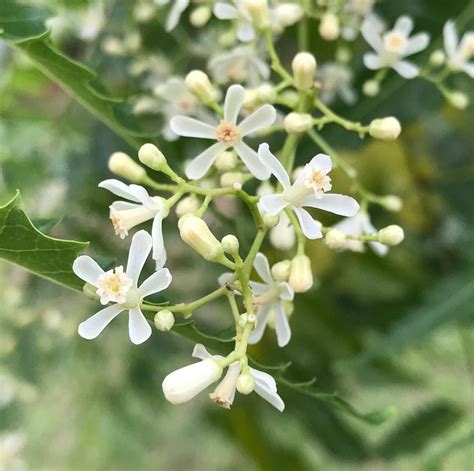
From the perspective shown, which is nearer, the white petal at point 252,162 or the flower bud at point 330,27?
the white petal at point 252,162

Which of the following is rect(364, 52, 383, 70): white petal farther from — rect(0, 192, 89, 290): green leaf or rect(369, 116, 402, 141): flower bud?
rect(0, 192, 89, 290): green leaf

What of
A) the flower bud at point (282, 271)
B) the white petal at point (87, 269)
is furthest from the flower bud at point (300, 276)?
the white petal at point (87, 269)

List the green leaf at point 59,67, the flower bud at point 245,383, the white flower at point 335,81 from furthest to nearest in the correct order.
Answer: the white flower at point 335,81
the green leaf at point 59,67
the flower bud at point 245,383

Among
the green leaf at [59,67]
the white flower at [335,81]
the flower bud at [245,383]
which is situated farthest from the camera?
the white flower at [335,81]

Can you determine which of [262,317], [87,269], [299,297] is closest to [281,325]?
[262,317]

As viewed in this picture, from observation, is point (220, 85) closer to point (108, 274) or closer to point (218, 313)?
point (108, 274)

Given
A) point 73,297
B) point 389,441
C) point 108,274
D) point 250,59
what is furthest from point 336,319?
point 108,274

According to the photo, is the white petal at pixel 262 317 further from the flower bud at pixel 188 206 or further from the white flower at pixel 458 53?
the white flower at pixel 458 53

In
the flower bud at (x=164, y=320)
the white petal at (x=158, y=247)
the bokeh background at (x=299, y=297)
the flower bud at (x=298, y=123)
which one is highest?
the flower bud at (x=298, y=123)
